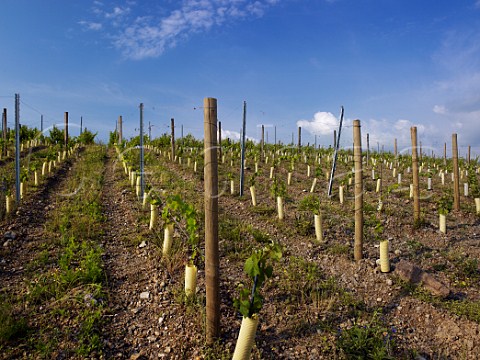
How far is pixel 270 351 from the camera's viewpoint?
352 centimetres

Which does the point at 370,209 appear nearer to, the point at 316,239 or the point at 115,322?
the point at 316,239

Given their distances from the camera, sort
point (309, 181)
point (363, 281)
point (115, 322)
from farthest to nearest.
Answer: point (309, 181), point (363, 281), point (115, 322)

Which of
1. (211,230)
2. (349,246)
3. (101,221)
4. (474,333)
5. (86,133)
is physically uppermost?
(86,133)

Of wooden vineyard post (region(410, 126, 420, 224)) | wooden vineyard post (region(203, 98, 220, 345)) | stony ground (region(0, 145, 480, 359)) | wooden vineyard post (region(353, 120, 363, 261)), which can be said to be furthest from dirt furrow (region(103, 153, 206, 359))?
wooden vineyard post (region(410, 126, 420, 224))

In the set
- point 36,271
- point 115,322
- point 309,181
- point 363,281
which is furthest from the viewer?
point 309,181

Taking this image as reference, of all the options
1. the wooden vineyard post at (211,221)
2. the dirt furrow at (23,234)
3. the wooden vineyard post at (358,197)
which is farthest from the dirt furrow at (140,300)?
the wooden vineyard post at (358,197)

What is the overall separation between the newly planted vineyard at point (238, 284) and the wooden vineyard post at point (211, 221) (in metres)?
0.08

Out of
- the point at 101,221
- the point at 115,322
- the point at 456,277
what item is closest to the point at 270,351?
the point at 115,322

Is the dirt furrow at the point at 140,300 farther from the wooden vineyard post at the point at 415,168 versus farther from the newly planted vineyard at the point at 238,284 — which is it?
the wooden vineyard post at the point at 415,168

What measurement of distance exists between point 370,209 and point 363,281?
4.41 metres

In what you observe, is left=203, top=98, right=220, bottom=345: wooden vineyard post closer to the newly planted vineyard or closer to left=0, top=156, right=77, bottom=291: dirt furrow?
the newly planted vineyard

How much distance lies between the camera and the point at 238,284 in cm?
430

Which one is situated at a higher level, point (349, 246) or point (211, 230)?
point (211, 230)

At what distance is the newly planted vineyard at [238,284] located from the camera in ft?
11.5
